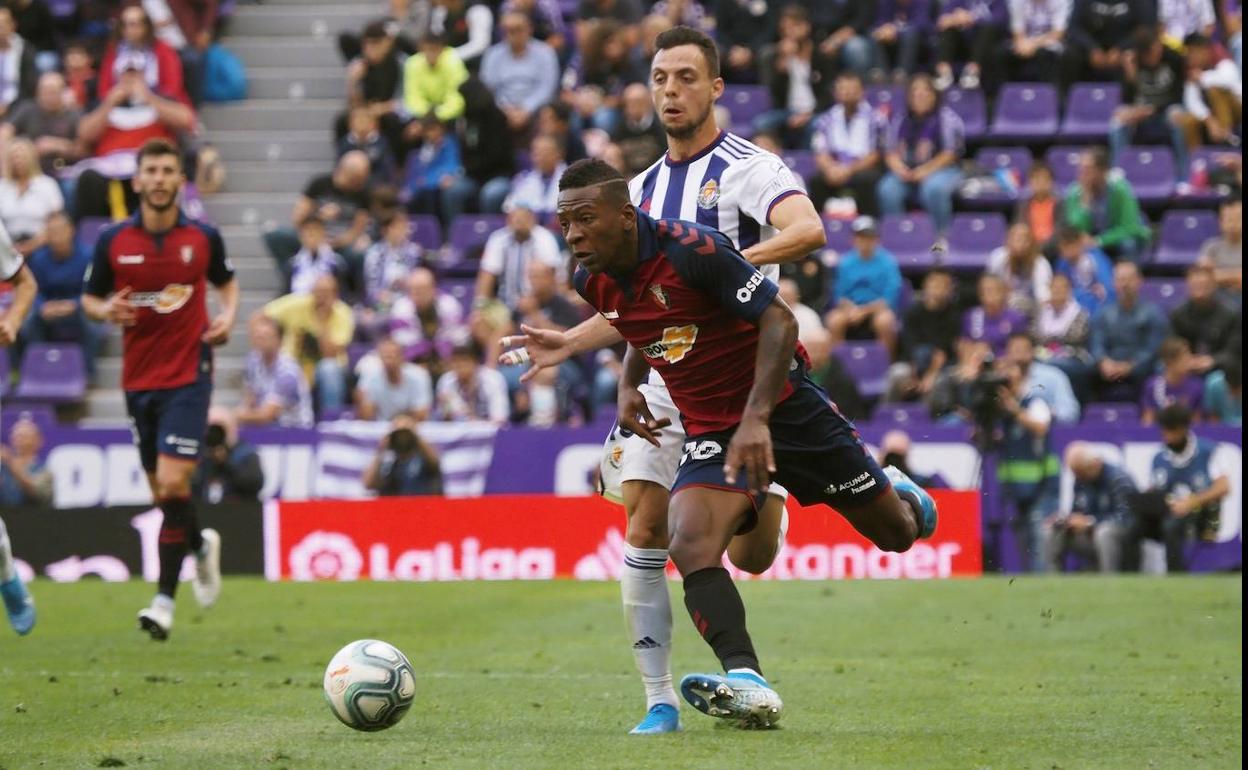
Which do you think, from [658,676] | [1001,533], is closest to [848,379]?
[1001,533]

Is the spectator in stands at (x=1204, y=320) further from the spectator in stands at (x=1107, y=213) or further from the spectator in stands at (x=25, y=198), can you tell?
the spectator in stands at (x=25, y=198)

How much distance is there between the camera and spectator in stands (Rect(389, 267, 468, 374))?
61.1 feet

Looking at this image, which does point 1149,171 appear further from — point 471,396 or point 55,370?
point 55,370

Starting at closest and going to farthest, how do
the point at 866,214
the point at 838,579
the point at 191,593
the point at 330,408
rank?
the point at 191,593
the point at 838,579
the point at 330,408
the point at 866,214

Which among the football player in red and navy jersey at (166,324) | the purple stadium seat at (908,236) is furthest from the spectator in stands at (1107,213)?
the football player in red and navy jersey at (166,324)

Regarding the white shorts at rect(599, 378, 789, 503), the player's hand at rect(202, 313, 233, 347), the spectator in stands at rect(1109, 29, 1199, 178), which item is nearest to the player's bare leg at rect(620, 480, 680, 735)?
the white shorts at rect(599, 378, 789, 503)

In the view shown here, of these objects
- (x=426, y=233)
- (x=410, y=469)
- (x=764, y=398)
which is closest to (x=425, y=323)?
(x=410, y=469)

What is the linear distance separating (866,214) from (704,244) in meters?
13.7

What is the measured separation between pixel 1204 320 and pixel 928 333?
260cm

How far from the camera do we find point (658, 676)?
7242 millimetres

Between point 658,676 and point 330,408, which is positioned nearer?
point 658,676

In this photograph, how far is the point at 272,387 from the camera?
60.8 ft

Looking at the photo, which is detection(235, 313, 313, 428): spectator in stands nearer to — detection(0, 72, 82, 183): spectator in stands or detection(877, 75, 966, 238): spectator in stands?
detection(0, 72, 82, 183): spectator in stands

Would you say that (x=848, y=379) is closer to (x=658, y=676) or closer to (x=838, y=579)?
(x=838, y=579)
